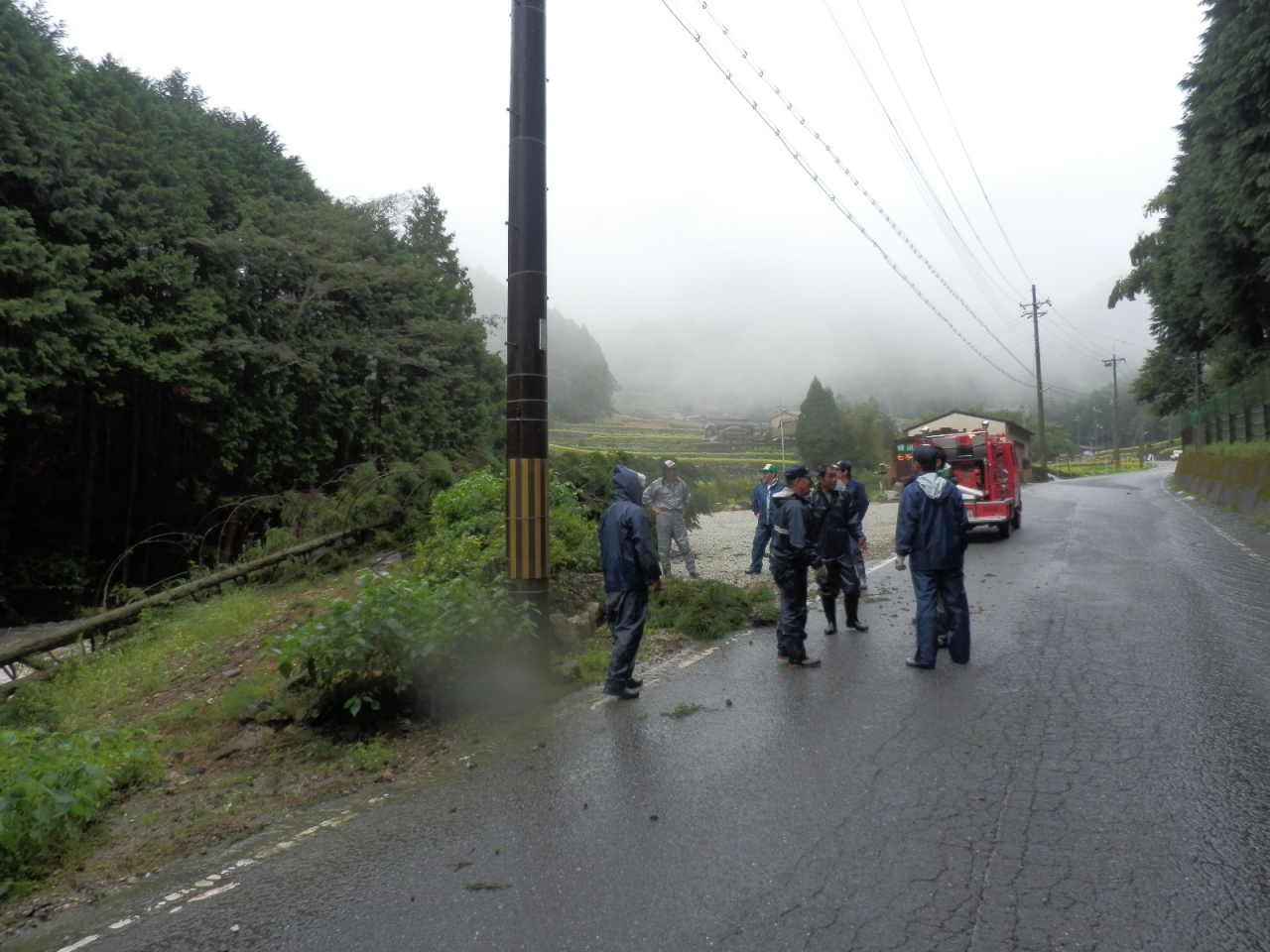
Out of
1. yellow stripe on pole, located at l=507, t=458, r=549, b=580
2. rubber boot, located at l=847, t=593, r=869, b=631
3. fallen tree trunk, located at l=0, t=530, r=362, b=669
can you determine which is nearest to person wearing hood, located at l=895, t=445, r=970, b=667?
rubber boot, located at l=847, t=593, r=869, b=631

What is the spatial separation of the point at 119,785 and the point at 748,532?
59.4 ft

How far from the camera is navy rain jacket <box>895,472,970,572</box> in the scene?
7023mm

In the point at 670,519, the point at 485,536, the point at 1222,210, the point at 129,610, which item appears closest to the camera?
the point at 485,536

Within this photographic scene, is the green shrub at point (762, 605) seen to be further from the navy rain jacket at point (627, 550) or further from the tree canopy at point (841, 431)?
the tree canopy at point (841, 431)

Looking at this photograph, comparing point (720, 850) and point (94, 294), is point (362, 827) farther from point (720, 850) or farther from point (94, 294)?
point (94, 294)

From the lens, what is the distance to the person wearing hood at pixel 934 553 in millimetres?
6961

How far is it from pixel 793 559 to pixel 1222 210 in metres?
18.4

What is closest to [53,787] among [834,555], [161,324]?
[834,555]

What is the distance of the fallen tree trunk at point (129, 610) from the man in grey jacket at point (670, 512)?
195 inches

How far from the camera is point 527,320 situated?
22.1ft

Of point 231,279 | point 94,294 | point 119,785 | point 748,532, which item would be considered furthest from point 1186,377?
point 119,785

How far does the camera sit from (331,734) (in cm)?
585

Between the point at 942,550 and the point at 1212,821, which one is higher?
the point at 942,550

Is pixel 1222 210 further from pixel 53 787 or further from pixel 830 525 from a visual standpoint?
pixel 53 787
